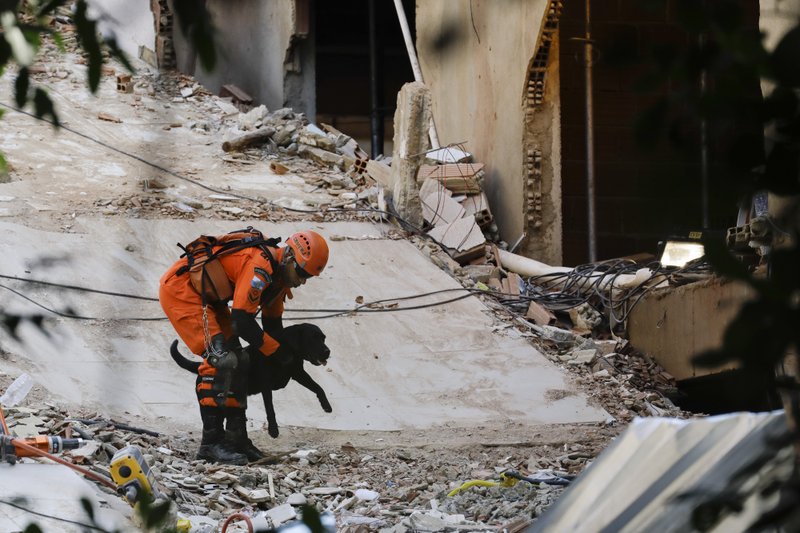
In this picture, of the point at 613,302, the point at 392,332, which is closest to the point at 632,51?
the point at 392,332

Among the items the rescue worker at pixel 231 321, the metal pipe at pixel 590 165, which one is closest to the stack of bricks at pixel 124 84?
the metal pipe at pixel 590 165

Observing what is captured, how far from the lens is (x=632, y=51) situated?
1375mm

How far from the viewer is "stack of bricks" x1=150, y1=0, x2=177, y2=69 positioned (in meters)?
20.6

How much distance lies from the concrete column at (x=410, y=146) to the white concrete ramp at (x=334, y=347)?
0.64 meters

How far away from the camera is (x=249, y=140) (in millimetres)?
16297

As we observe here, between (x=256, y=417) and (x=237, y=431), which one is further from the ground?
(x=237, y=431)

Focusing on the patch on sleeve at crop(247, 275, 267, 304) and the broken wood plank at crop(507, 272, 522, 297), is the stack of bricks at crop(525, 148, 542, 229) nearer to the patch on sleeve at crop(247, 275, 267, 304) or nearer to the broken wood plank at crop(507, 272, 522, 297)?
the broken wood plank at crop(507, 272, 522, 297)

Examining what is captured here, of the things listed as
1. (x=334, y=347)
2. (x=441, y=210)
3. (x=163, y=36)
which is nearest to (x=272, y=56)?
(x=163, y=36)

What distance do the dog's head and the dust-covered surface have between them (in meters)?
0.66

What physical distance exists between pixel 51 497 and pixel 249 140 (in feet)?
36.1

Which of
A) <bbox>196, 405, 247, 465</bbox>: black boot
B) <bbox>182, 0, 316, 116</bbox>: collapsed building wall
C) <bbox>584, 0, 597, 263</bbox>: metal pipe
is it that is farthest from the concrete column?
<bbox>196, 405, 247, 465</bbox>: black boot

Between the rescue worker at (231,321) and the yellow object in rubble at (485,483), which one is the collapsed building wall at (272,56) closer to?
the rescue worker at (231,321)

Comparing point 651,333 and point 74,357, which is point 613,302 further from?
point 74,357

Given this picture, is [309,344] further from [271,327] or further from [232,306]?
[232,306]
